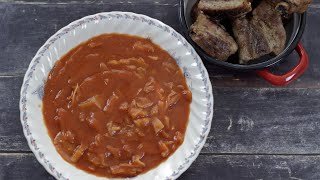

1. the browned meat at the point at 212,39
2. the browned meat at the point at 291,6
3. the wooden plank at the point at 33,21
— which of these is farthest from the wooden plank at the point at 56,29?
the browned meat at the point at 291,6

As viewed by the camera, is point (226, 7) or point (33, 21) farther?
point (33, 21)

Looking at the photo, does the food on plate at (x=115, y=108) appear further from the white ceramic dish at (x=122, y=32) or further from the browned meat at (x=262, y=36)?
the browned meat at (x=262, y=36)

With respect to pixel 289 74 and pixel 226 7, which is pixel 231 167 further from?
pixel 226 7

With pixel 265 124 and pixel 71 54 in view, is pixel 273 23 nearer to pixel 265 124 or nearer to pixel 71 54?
pixel 265 124

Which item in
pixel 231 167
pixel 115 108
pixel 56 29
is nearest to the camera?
pixel 115 108

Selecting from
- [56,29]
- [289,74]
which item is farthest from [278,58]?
[56,29]

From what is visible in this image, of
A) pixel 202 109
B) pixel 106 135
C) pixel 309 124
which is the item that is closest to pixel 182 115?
pixel 202 109

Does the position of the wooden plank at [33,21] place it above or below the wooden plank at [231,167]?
above
